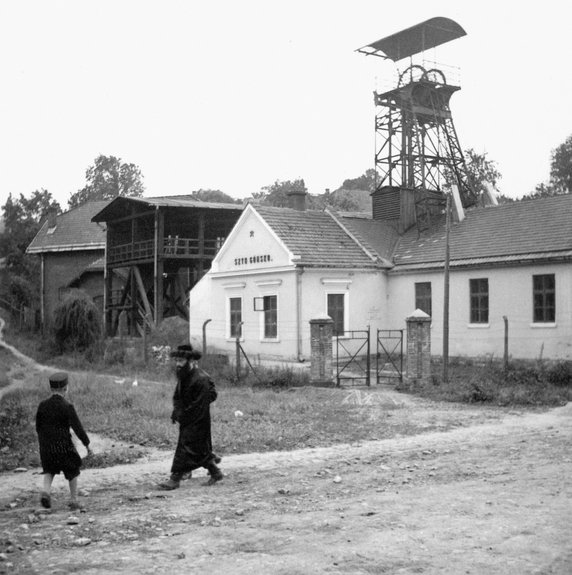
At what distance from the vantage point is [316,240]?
27.6 metres

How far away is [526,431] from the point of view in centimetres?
1323

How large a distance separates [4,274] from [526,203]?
1526 inches

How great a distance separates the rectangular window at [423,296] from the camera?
26531 millimetres

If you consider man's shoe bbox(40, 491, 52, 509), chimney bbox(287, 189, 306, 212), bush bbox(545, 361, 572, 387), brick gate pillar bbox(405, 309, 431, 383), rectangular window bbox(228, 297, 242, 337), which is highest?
chimney bbox(287, 189, 306, 212)

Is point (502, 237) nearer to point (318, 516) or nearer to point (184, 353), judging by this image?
point (184, 353)

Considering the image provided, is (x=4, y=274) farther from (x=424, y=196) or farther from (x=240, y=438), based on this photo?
(x=240, y=438)

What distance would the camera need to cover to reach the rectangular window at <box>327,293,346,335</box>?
26406 mm

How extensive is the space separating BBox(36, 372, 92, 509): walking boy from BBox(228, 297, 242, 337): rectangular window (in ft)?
67.6

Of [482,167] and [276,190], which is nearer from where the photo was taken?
[482,167]

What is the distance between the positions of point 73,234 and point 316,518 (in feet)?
140

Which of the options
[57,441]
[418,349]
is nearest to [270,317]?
[418,349]

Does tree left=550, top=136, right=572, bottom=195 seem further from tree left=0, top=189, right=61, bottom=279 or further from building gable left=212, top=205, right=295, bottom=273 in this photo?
tree left=0, top=189, right=61, bottom=279

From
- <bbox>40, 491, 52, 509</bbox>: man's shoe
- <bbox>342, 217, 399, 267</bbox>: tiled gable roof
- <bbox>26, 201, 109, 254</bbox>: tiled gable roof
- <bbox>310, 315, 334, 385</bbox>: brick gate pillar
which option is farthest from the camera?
<bbox>26, 201, 109, 254</bbox>: tiled gable roof

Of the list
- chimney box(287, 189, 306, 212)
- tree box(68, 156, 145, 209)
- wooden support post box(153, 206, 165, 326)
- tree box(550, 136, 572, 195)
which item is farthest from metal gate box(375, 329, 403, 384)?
tree box(68, 156, 145, 209)
